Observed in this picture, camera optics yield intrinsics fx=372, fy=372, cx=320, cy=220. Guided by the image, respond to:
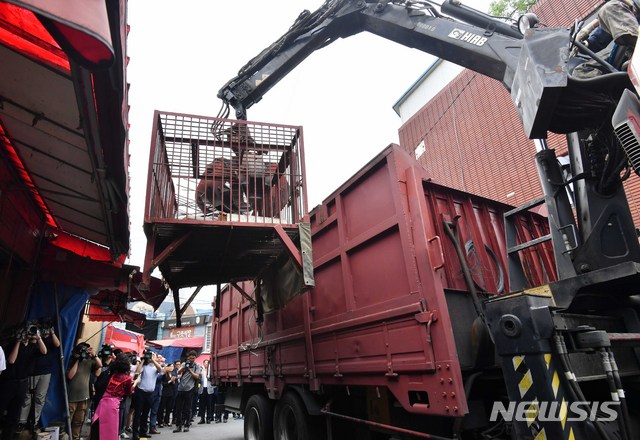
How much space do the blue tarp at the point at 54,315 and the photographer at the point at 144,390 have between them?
5.80 ft

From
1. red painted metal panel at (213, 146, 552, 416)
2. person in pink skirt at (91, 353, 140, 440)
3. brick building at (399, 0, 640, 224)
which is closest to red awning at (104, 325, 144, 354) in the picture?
person in pink skirt at (91, 353, 140, 440)

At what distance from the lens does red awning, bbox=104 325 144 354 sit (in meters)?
12.1

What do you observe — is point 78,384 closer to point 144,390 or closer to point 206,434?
point 144,390

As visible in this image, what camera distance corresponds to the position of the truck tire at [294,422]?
417 centimetres

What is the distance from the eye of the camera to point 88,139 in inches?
115

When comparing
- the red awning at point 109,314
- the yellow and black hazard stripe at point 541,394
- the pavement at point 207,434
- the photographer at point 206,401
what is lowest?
the pavement at point 207,434

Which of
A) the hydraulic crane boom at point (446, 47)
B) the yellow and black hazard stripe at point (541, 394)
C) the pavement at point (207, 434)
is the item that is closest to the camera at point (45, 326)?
the hydraulic crane boom at point (446, 47)

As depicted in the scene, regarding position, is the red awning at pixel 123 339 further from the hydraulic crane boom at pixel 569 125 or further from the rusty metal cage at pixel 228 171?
the hydraulic crane boom at pixel 569 125

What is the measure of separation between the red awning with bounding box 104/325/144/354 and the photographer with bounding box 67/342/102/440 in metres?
5.89

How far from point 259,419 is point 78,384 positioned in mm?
3175

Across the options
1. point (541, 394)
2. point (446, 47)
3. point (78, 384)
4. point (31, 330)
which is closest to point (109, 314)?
point (78, 384)

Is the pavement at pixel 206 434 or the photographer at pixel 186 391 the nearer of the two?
the pavement at pixel 206 434

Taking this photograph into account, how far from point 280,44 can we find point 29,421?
6423mm

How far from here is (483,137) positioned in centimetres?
1260
